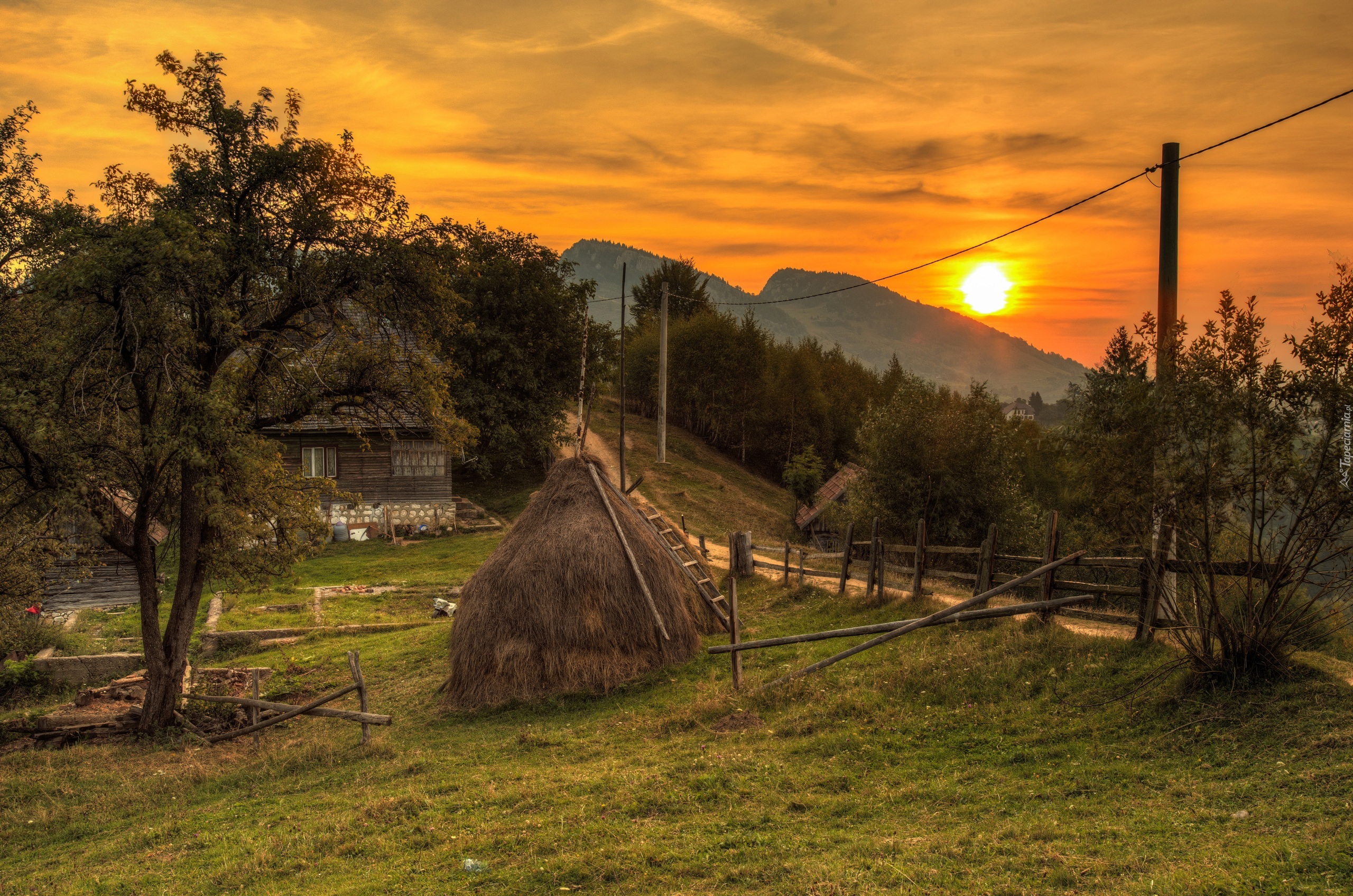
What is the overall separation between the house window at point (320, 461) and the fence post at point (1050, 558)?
2713 centimetres

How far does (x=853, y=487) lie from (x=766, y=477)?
26230mm

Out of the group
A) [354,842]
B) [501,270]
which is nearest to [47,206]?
[354,842]

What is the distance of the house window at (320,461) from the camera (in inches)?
1275

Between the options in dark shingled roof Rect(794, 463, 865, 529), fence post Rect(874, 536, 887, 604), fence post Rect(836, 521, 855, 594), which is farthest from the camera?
dark shingled roof Rect(794, 463, 865, 529)

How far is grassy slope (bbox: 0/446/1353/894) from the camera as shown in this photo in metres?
6.65

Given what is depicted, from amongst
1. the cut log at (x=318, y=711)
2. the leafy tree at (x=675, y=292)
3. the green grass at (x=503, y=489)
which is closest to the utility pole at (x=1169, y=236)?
the cut log at (x=318, y=711)

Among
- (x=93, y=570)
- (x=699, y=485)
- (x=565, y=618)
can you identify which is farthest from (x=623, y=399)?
(x=699, y=485)

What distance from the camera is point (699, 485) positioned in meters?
43.9

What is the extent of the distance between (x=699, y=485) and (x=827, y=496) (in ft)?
24.4

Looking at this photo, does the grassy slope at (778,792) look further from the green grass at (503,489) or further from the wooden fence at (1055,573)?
the green grass at (503,489)

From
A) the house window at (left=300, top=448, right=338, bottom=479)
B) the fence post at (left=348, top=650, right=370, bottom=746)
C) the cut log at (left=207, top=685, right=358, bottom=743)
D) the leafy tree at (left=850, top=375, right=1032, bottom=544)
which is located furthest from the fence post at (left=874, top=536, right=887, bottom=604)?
the house window at (left=300, top=448, right=338, bottom=479)

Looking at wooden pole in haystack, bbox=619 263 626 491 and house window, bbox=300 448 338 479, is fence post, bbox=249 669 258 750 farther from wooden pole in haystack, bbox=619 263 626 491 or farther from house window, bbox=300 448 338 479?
house window, bbox=300 448 338 479

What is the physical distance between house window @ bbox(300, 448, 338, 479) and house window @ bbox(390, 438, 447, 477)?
6.91 feet

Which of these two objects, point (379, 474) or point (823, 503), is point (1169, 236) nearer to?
point (379, 474)
